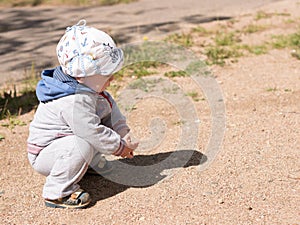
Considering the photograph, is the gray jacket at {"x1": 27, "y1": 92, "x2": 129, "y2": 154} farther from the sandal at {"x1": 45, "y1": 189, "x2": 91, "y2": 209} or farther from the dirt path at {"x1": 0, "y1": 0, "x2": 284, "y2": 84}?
the dirt path at {"x1": 0, "y1": 0, "x2": 284, "y2": 84}

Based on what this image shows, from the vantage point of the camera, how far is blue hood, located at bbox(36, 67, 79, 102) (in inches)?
117

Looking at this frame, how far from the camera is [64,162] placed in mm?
2939

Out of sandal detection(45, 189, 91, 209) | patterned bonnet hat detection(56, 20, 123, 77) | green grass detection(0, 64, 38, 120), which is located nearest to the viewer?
patterned bonnet hat detection(56, 20, 123, 77)

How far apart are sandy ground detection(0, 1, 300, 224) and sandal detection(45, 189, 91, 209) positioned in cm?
4

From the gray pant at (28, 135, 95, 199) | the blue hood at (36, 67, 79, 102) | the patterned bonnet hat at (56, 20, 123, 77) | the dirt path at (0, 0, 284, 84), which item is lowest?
the dirt path at (0, 0, 284, 84)

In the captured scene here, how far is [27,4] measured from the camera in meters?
9.23

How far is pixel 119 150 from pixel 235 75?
238 centimetres

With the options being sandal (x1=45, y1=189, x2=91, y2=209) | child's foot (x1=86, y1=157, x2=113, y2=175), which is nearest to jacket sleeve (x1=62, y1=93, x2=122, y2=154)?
sandal (x1=45, y1=189, x2=91, y2=209)

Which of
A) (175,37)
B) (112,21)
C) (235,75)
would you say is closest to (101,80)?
(235,75)

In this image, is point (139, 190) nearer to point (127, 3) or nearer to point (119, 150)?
point (119, 150)


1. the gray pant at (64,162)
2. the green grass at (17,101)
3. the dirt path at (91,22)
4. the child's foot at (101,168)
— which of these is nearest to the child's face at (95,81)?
the gray pant at (64,162)

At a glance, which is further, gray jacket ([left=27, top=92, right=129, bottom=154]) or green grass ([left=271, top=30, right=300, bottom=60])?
green grass ([left=271, top=30, right=300, bottom=60])

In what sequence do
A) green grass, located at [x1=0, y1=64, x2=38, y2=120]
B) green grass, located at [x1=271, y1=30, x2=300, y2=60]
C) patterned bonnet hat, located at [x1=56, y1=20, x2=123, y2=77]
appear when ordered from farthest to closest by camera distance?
green grass, located at [x1=271, y1=30, x2=300, y2=60], green grass, located at [x1=0, y1=64, x2=38, y2=120], patterned bonnet hat, located at [x1=56, y1=20, x2=123, y2=77]

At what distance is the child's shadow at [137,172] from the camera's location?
10.7 feet
